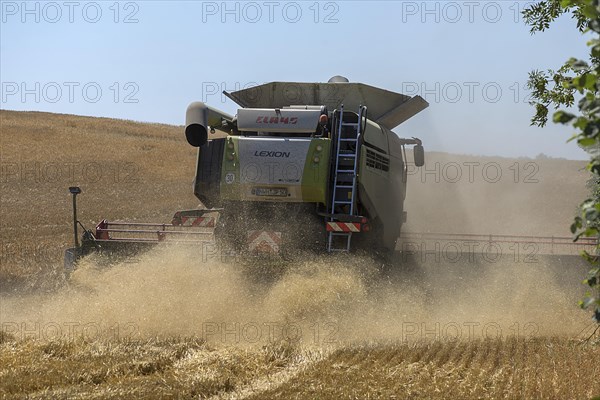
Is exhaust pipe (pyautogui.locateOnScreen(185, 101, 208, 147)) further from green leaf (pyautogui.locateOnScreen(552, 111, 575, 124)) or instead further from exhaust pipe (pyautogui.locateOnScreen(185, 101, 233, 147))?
green leaf (pyautogui.locateOnScreen(552, 111, 575, 124))

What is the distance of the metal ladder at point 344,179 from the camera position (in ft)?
31.9

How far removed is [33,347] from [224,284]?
2.43 m

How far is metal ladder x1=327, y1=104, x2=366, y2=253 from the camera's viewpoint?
9727mm

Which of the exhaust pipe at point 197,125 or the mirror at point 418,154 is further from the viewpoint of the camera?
the mirror at point 418,154

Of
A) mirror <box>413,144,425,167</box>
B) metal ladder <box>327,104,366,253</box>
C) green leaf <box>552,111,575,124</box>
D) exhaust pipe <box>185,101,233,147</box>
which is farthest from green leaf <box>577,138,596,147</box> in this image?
mirror <box>413,144,425,167</box>

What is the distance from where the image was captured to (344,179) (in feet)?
32.0

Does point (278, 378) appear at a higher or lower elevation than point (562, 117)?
lower

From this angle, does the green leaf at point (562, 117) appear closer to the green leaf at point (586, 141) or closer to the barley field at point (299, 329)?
the green leaf at point (586, 141)

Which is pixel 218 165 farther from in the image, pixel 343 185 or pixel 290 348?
pixel 290 348

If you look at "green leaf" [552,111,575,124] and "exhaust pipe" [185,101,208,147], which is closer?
"green leaf" [552,111,575,124]

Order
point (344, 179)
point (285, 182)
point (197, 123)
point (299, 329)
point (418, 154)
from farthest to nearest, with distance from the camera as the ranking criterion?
point (418, 154)
point (197, 123)
point (344, 179)
point (285, 182)
point (299, 329)

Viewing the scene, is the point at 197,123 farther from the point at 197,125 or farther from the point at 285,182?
the point at 285,182

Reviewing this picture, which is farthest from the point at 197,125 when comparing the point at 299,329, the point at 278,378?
the point at 278,378

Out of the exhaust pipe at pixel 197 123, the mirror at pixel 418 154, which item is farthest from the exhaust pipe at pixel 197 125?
the mirror at pixel 418 154
